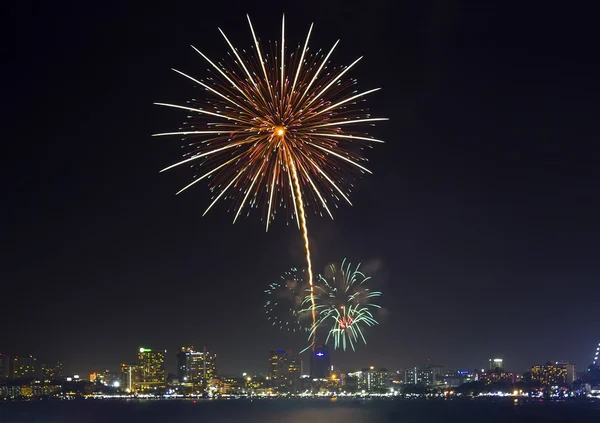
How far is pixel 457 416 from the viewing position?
137 meters

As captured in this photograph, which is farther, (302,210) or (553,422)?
(553,422)

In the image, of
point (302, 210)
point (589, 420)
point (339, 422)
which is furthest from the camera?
point (589, 420)

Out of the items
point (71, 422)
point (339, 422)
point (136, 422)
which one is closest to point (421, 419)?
point (339, 422)

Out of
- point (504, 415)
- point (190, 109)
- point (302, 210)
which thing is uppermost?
point (190, 109)

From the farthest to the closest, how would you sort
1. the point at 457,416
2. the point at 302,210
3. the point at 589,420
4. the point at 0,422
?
the point at 457,416
the point at 589,420
the point at 0,422
the point at 302,210

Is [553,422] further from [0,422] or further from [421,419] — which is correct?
[0,422]

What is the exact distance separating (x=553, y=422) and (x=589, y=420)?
8046 millimetres

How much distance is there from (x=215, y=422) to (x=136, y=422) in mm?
12087

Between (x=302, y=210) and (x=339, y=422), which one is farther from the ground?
(x=302, y=210)

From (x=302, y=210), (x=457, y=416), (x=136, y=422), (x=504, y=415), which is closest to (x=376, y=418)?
(x=457, y=416)

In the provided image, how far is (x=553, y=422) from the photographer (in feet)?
395

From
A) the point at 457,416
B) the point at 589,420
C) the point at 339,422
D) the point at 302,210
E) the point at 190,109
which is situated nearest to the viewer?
the point at 190,109

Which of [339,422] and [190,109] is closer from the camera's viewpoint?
[190,109]

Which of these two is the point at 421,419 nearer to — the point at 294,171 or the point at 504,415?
the point at 504,415
